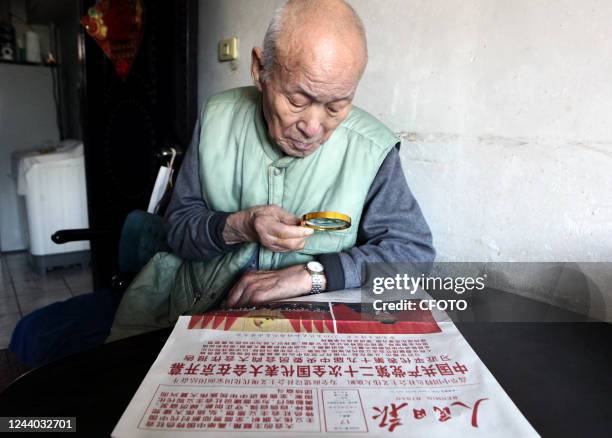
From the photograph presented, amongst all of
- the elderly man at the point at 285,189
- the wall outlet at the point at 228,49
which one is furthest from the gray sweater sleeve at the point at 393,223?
the wall outlet at the point at 228,49

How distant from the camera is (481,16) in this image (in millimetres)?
1064

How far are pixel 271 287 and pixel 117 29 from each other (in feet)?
7.27

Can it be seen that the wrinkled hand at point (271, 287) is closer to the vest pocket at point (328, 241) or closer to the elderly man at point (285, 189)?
the elderly man at point (285, 189)

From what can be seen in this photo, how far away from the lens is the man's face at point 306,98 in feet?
2.76

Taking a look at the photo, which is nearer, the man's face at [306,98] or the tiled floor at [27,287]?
the man's face at [306,98]

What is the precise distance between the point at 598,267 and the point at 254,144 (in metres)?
0.88

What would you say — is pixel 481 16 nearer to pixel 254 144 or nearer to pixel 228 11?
pixel 254 144

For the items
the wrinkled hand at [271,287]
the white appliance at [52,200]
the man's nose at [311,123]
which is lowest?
the white appliance at [52,200]

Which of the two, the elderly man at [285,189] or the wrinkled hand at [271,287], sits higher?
the elderly man at [285,189]

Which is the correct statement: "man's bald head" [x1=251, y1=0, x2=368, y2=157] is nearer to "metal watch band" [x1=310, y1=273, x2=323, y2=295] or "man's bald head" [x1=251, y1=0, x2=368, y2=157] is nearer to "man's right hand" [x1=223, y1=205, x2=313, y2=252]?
"man's right hand" [x1=223, y1=205, x2=313, y2=252]

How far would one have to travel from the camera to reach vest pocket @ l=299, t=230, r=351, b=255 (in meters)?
1.08

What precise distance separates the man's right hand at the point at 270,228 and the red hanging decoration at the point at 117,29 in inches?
72.9

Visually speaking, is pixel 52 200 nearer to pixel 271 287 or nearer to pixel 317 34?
pixel 271 287

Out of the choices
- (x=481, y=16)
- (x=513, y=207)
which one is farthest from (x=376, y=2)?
(x=513, y=207)
